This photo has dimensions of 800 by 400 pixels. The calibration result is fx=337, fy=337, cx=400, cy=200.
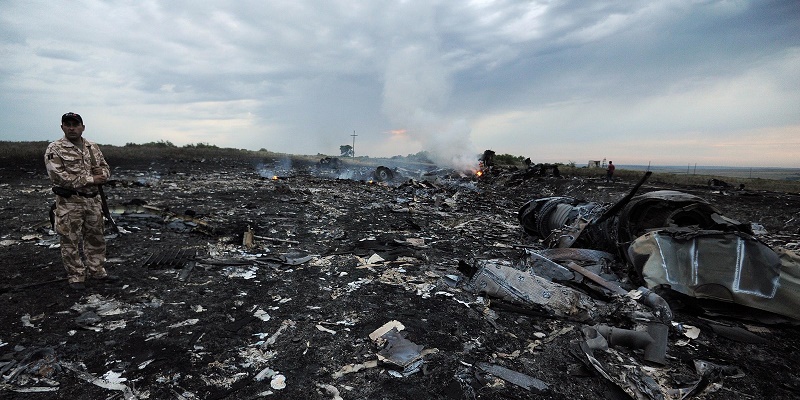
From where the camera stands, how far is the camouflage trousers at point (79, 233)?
13.3ft

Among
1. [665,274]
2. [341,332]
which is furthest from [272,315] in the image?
[665,274]

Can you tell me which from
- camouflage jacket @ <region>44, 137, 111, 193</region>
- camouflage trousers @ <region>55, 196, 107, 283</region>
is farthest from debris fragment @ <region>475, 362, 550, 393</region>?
camouflage trousers @ <region>55, 196, 107, 283</region>

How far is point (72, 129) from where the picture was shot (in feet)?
13.5

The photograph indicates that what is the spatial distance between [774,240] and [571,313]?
23.2ft

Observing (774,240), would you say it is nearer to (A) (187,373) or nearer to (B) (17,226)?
(A) (187,373)

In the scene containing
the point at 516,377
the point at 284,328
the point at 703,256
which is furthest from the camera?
the point at 703,256

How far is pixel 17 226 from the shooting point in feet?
22.2

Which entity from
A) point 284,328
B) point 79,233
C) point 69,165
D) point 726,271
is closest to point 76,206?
point 79,233

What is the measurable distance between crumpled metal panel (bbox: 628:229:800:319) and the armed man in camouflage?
23.3 feet

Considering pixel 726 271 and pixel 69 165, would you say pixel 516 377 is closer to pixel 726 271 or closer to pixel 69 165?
pixel 726 271

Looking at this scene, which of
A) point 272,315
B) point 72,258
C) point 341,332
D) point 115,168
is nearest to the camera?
point 341,332

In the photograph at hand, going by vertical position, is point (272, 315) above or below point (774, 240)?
below

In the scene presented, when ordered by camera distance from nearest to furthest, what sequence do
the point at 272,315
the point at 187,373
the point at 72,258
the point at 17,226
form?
the point at 187,373 → the point at 272,315 → the point at 72,258 → the point at 17,226

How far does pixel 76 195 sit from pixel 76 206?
14 centimetres
